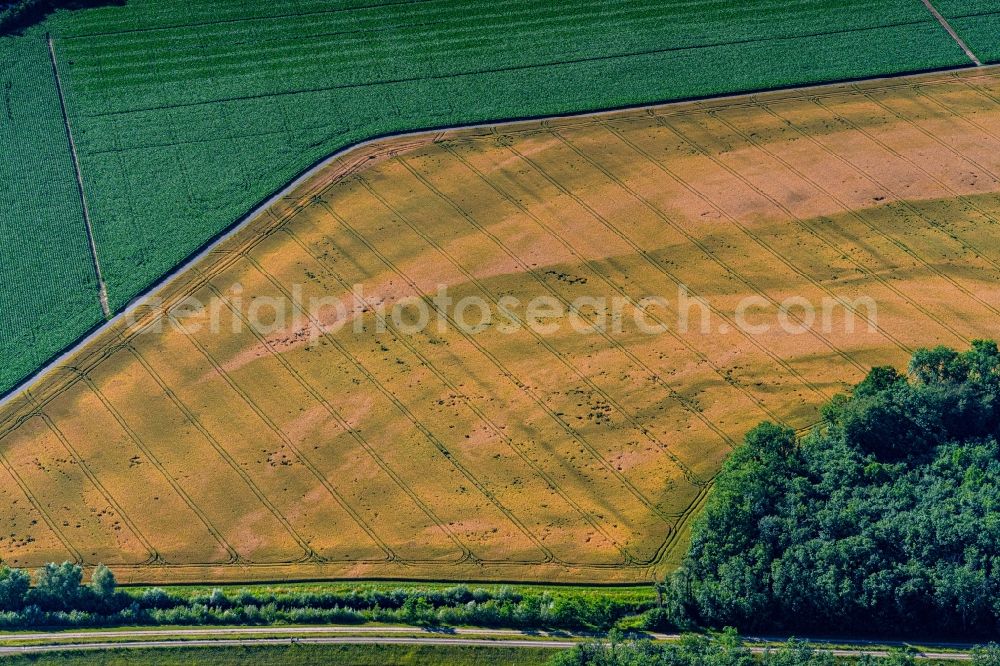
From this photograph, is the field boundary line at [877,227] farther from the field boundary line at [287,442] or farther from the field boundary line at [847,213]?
the field boundary line at [287,442]

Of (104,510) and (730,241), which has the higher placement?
(730,241)

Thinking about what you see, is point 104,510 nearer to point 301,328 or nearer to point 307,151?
point 301,328

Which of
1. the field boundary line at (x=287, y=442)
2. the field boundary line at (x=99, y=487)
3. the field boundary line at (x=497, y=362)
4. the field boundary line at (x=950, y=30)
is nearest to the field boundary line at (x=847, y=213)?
the field boundary line at (x=950, y=30)

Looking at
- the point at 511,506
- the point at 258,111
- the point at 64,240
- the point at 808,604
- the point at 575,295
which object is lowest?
the point at 808,604

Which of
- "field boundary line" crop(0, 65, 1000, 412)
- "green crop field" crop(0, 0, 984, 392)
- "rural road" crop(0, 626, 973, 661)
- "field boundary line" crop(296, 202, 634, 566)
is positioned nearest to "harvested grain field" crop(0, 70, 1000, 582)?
"field boundary line" crop(296, 202, 634, 566)

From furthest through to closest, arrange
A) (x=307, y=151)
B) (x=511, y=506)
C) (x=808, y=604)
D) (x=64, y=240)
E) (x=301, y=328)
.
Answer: (x=307, y=151) → (x=64, y=240) → (x=301, y=328) → (x=511, y=506) → (x=808, y=604)

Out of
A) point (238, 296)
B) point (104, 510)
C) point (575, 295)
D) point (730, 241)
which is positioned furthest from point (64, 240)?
point (730, 241)
